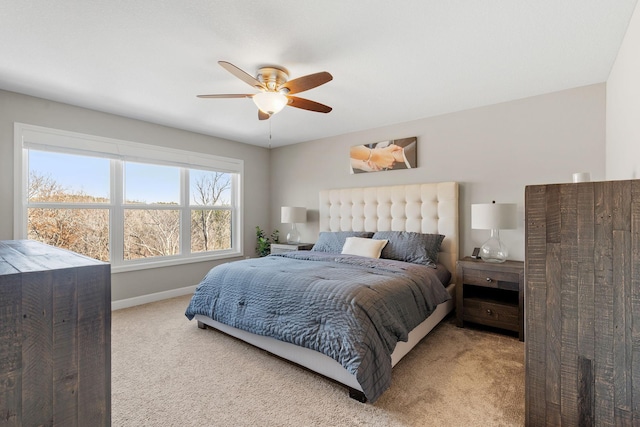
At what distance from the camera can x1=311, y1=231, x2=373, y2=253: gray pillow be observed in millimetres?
3946

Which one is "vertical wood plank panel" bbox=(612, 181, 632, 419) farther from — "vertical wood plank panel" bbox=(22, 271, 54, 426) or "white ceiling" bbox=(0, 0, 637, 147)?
"vertical wood plank panel" bbox=(22, 271, 54, 426)

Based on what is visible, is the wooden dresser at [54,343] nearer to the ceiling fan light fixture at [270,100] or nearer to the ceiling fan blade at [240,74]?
the ceiling fan blade at [240,74]

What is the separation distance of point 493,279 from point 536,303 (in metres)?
1.64

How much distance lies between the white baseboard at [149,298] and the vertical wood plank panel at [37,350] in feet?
11.6

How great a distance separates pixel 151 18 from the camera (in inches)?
73.9

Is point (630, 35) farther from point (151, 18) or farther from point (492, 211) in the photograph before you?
point (151, 18)

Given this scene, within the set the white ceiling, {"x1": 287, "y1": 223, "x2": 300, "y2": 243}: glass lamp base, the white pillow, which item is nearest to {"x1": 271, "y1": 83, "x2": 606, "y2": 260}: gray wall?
the white ceiling

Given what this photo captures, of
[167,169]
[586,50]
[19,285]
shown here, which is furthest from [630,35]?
[167,169]

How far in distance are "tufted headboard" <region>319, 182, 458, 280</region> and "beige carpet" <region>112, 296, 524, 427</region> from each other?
1.21m

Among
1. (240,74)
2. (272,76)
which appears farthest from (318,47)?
(240,74)

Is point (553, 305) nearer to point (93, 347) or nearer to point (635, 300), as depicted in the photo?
point (635, 300)

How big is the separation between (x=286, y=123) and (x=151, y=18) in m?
2.23

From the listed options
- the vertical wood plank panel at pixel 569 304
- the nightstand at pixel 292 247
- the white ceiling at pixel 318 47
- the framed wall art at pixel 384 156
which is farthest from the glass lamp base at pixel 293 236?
the vertical wood plank panel at pixel 569 304

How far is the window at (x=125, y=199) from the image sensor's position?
3.23 meters
